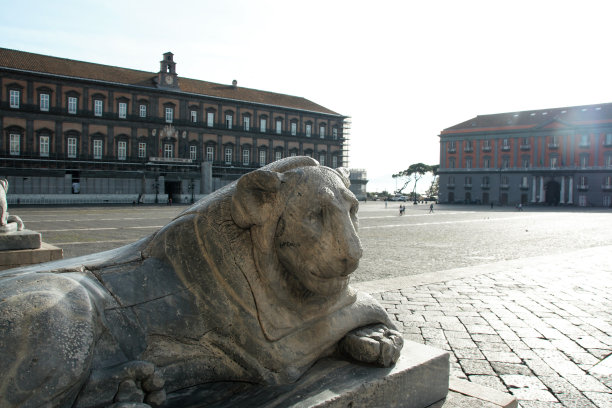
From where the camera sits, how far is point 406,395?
6.32ft

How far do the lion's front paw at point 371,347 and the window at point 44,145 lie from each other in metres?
45.4

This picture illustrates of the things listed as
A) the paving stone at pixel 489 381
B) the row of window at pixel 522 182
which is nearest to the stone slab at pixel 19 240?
the paving stone at pixel 489 381

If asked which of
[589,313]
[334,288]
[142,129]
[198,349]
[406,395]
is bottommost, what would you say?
[589,313]

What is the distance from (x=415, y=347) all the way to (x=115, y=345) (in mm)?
1383

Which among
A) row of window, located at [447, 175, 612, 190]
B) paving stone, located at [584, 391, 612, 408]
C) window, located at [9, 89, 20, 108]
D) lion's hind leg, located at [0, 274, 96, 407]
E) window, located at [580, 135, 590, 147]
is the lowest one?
paving stone, located at [584, 391, 612, 408]

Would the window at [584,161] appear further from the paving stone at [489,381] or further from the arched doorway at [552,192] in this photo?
the paving stone at [489,381]

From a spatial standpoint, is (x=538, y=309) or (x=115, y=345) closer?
(x=115, y=345)

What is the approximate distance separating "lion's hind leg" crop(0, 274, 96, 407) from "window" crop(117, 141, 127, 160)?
46.4 meters

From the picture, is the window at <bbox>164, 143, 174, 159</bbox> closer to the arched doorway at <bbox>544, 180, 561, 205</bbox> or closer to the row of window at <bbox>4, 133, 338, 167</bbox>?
the row of window at <bbox>4, 133, 338, 167</bbox>

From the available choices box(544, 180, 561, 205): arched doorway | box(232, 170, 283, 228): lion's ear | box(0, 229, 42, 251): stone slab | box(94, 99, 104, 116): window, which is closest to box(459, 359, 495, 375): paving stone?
box(232, 170, 283, 228): lion's ear

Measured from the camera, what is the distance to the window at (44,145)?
133 feet

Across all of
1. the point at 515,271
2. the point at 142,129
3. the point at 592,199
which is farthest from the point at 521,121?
the point at 515,271

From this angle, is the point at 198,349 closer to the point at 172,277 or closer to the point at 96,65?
the point at 172,277

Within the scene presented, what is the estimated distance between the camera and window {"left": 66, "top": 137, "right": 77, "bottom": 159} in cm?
4181
